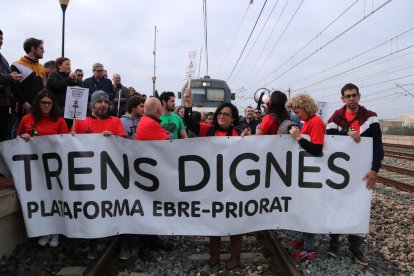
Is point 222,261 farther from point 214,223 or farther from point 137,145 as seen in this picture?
point 137,145

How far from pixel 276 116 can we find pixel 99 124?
209 centimetres

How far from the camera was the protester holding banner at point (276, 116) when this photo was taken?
4.25 m

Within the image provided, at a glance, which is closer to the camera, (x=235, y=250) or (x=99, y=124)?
(x=235, y=250)

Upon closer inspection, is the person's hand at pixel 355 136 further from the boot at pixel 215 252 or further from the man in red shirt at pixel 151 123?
the man in red shirt at pixel 151 123

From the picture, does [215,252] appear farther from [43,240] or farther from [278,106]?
[43,240]

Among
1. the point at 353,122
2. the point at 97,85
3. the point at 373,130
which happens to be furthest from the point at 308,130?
the point at 97,85

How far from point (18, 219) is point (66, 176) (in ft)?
2.83

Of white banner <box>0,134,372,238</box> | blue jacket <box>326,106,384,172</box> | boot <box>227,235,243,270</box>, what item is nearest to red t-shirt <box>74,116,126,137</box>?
white banner <box>0,134,372,238</box>

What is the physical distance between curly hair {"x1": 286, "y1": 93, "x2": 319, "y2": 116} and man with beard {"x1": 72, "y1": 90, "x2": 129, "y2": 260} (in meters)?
1.96

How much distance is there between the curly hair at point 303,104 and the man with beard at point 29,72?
11.5ft

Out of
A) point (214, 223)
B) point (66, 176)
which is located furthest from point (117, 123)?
point (214, 223)

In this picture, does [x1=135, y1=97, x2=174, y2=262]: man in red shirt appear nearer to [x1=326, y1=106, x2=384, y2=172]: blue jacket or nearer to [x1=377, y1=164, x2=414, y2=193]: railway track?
[x1=326, y1=106, x2=384, y2=172]: blue jacket

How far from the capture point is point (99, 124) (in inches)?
168

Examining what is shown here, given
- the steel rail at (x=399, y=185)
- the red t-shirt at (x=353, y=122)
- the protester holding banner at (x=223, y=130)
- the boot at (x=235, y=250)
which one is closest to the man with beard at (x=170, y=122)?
the protester holding banner at (x=223, y=130)
